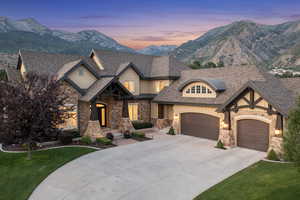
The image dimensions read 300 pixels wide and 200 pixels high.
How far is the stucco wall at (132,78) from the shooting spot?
26.7 metres

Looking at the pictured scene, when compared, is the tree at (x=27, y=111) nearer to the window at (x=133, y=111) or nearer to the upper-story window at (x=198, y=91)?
the window at (x=133, y=111)

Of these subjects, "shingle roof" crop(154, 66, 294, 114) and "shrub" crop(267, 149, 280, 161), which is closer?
"shrub" crop(267, 149, 280, 161)

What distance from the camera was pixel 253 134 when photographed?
17.4 m

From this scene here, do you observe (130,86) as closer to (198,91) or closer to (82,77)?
(82,77)

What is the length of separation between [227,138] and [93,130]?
38.2 ft

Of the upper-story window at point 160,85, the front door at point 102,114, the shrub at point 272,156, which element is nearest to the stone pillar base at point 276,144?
the shrub at point 272,156

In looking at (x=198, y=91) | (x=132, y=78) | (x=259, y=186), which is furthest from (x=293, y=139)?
(x=132, y=78)

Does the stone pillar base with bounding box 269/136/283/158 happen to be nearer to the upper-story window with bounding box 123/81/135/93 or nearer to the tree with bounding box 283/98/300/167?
the tree with bounding box 283/98/300/167

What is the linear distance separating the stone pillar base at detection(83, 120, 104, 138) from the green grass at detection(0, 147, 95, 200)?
9.12ft

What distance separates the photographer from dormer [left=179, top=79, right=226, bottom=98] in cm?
2073

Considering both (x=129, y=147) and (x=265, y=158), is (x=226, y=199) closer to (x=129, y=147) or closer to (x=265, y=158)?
(x=265, y=158)

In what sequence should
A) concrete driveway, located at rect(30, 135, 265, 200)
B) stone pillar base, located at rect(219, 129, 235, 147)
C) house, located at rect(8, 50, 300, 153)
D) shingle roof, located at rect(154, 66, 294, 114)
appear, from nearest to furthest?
concrete driveway, located at rect(30, 135, 265, 200)
shingle roof, located at rect(154, 66, 294, 114)
house, located at rect(8, 50, 300, 153)
stone pillar base, located at rect(219, 129, 235, 147)

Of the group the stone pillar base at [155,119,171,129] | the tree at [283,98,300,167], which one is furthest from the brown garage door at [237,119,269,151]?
the stone pillar base at [155,119,171,129]

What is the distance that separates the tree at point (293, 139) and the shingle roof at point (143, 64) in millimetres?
19986
